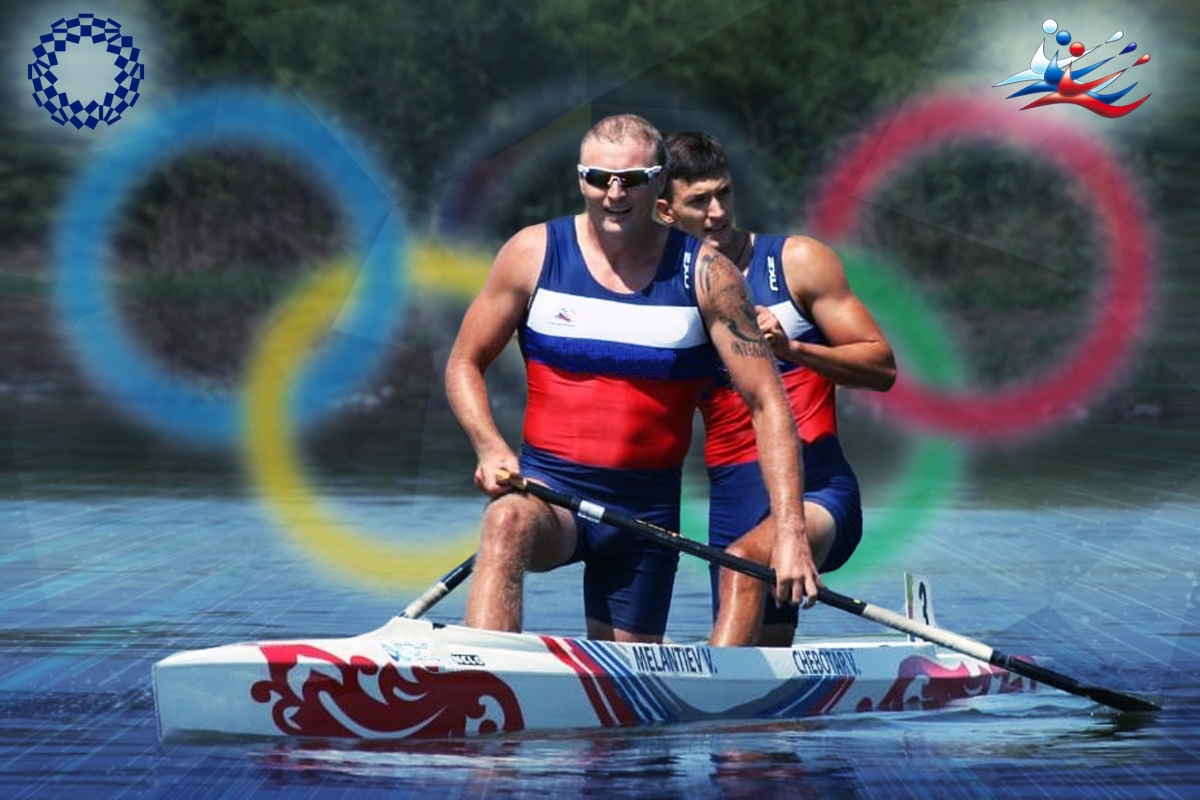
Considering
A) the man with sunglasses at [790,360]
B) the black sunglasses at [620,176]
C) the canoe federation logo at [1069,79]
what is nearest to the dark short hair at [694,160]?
the man with sunglasses at [790,360]

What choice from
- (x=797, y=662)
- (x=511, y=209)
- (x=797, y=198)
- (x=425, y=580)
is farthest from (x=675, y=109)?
(x=797, y=662)

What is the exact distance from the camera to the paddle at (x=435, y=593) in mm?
9344

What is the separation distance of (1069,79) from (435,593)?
17238 millimetres

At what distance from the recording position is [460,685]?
876 centimetres

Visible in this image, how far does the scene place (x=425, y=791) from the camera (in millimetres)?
7852

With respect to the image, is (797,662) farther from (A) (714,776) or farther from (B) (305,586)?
(B) (305,586)

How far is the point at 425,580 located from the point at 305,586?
3.44ft

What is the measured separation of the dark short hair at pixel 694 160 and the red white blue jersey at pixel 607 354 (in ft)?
2.31

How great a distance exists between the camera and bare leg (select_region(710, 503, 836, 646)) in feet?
31.4
